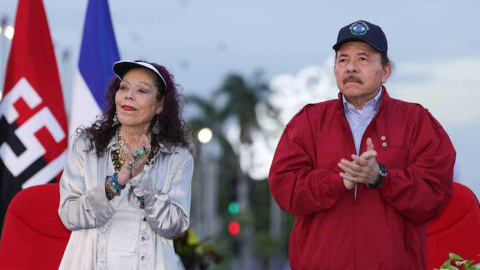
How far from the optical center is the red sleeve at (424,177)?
4.82 meters

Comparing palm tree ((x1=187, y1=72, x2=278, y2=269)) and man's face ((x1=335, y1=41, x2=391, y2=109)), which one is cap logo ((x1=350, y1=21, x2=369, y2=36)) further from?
palm tree ((x1=187, y1=72, x2=278, y2=269))

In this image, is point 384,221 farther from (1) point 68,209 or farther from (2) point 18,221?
(2) point 18,221

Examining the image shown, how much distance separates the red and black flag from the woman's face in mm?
2366

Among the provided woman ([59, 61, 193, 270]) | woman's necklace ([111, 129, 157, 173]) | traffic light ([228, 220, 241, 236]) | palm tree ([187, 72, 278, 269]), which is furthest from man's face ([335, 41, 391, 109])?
traffic light ([228, 220, 241, 236])

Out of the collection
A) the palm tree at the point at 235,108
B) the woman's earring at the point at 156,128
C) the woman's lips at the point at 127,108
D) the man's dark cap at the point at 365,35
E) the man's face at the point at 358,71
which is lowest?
the woman's earring at the point at 156,128

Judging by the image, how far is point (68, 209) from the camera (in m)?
5.22

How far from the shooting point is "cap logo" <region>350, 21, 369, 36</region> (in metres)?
5.09

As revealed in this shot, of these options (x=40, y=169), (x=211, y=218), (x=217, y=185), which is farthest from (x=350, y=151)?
(x=217, y=185)

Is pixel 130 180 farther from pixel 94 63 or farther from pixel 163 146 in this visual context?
pixel 94 63

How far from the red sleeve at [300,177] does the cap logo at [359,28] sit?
50 cm

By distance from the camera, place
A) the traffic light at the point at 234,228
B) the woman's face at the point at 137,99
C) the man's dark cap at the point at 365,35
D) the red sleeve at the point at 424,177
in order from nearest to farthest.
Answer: the red sleeve at the point at 424,177 → the man's dark cap at the point at 365,35 → the woman's face at the point at 137,99 → the traffic light at the point at 234,228

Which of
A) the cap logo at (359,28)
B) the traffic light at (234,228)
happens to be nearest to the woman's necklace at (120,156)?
the cap logo at (359,28)

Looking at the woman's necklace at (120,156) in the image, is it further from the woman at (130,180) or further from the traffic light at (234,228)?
the traffic light at (234,228)

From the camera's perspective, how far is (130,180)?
203 inches
